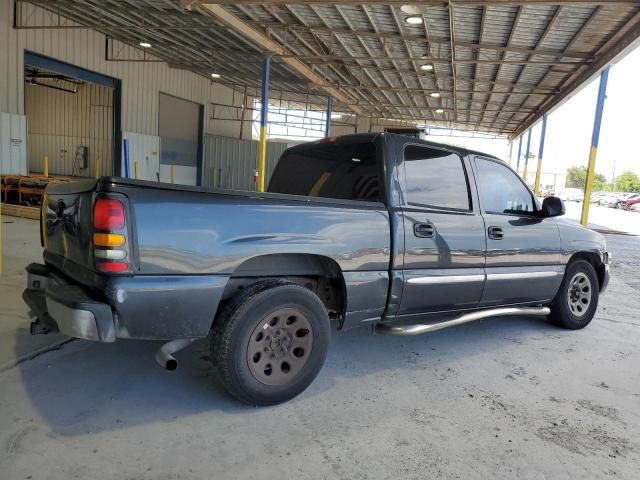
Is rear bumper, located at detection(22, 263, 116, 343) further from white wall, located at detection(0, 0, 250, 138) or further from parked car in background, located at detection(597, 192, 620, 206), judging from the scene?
parked car in background, located at detection(597, 192, 620, 206)

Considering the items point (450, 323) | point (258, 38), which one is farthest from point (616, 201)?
point (450, 323)

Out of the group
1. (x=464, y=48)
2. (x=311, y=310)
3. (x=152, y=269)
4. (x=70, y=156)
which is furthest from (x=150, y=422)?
(x=70, y=156)

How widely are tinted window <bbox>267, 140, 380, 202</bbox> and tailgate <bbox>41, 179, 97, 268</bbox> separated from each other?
2.00 meters

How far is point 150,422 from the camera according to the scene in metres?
2.89

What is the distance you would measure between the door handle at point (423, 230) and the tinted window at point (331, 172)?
37cm

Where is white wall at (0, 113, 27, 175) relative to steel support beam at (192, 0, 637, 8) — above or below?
below

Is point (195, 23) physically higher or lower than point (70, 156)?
higher

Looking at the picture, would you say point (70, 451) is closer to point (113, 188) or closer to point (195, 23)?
point (113, 188)

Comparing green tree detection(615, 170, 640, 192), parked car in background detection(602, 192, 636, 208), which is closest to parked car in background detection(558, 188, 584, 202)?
parked car in background detection(602, 192, 636, 208)

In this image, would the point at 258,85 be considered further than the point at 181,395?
Yes

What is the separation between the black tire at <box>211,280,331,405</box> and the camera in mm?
2912

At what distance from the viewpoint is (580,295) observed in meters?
5.34

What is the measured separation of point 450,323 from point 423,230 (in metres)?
0.87

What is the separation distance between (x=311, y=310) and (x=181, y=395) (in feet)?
3.43
